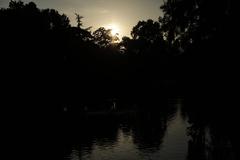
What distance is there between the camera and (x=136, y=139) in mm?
47344

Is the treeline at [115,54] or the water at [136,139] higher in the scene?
the treeline at [115,54]

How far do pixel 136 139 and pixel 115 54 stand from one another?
53.8m

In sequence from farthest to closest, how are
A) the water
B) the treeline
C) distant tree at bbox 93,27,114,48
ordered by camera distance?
1. distant tree at bbox 93,27,114,48
2. the water
3. the treeline

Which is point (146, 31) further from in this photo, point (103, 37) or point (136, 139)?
point (136, 139)

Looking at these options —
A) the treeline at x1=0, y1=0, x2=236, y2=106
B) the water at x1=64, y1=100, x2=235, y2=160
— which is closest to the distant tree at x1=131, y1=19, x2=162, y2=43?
the treeline at x1=0, y1=0, x2=236, y2=106

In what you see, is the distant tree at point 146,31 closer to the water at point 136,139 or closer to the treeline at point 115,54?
the treeline at point 115,54

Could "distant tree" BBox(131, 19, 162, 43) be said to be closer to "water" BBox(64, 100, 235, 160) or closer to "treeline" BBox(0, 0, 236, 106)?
"treeline" BBox(0, 0, 236, 106)

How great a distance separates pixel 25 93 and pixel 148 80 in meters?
74.5

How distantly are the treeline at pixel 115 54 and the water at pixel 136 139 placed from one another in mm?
5066

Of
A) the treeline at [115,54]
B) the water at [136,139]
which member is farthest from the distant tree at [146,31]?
the water at [136,139]

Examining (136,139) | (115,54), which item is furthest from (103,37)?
(136,139)

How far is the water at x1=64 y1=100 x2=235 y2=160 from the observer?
3816 cm

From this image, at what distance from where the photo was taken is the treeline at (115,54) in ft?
67.6

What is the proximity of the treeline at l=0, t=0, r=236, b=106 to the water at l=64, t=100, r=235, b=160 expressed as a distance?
5.07 m
